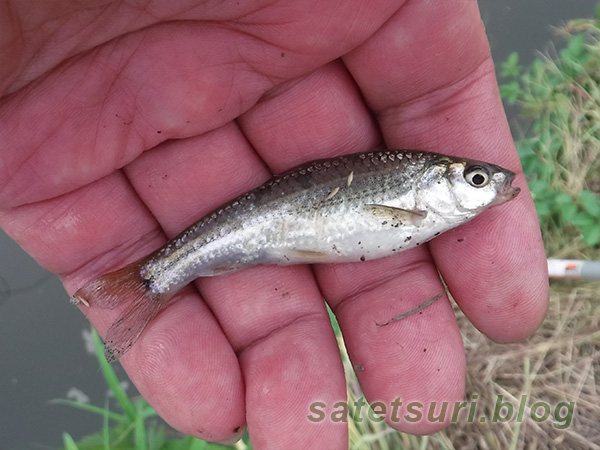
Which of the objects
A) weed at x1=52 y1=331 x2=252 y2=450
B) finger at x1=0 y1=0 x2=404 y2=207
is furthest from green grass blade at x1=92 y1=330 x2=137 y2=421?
finger at x1=0 y1=0 x2=404 y2=207

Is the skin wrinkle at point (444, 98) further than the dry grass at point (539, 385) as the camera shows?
No

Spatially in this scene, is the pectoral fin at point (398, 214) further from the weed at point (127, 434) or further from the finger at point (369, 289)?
the weed at point (127, 434)

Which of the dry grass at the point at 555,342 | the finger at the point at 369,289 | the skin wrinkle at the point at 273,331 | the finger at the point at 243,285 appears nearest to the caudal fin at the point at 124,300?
the finger at the point at 243,285

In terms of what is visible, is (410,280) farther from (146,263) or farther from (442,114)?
(146,263)

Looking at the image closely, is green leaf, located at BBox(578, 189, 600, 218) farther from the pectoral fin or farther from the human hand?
the pectoral fin

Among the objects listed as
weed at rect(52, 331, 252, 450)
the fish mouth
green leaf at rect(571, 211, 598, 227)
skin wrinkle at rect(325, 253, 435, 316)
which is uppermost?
the fish mouth

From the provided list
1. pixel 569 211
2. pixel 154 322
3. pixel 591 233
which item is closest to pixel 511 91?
pixel 569 211

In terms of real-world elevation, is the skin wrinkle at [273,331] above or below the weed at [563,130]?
above

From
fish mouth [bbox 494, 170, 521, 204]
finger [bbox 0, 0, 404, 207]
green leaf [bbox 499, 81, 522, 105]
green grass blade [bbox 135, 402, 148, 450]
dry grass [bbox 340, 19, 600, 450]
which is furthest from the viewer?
green leaf [bbox 499, 81, 522, 105]
